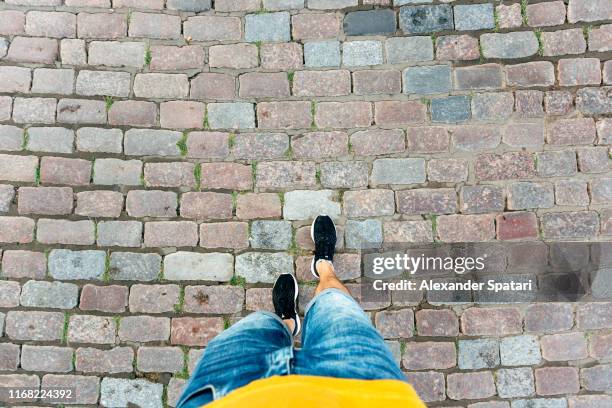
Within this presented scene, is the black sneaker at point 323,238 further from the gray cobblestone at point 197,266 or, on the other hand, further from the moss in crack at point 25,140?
the moss in crack at point 25,140

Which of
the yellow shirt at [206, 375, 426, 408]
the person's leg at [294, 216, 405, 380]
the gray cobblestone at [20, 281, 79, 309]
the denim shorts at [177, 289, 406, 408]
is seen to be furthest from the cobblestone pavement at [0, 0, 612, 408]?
the yellow shirt at [206, 375, 426, 408]

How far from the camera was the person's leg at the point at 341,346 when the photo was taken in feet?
6.55

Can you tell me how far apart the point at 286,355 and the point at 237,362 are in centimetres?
20

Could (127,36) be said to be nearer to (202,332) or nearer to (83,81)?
(83,81)

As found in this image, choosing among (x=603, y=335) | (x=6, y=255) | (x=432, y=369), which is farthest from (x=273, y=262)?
(x=603, y=335)

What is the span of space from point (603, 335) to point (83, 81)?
147 inches

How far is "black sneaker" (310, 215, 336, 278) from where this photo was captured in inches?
123

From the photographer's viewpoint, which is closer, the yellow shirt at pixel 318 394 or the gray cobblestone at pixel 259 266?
the yellow shirt at pixel 318 394

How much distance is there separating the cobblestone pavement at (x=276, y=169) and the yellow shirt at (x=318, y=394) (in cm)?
134

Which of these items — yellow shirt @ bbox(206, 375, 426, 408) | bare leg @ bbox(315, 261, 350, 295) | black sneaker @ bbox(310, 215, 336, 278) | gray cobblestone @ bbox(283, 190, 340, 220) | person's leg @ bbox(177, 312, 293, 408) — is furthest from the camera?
gray cobblestone @ bbox(283, 190, 340, 220)

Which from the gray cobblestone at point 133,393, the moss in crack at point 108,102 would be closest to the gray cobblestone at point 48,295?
the gray cobblestone at point 133,393

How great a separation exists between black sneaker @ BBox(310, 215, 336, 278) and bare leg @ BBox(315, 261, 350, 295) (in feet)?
0.12

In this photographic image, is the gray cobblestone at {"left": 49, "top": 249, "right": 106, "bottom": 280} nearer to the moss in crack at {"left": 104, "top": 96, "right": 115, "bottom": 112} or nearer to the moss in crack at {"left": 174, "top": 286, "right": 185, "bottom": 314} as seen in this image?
the moss in crack at {"left": 174, "top": 286, "right": 185, "bottom": 314}

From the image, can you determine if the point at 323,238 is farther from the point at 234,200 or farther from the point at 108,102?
the point at 108,102
